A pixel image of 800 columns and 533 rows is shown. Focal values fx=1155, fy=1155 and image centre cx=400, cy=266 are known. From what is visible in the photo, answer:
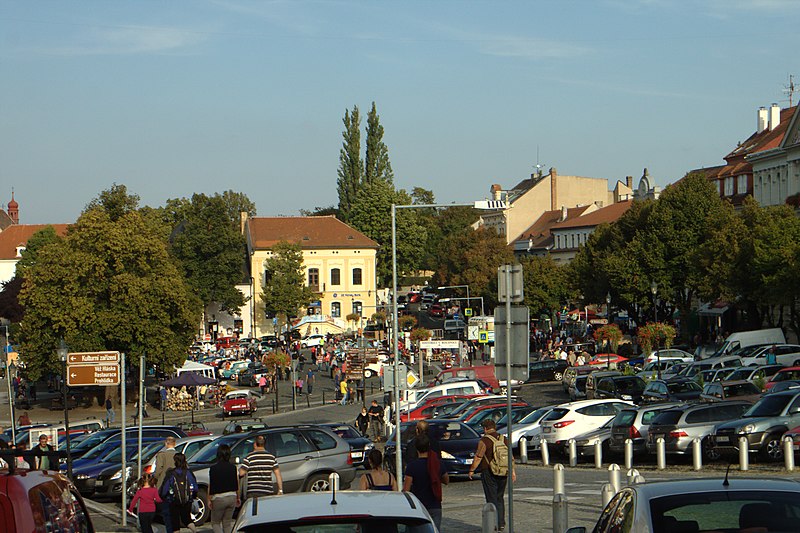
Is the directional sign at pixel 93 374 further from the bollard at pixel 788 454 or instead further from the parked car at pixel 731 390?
the parked car at pixel 731 390

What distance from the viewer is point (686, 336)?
3118 inches

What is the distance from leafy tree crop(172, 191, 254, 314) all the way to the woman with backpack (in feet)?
303

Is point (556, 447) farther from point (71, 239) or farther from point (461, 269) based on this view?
point (461, 269)

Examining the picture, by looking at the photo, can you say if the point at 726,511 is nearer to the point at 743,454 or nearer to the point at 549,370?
the point at 743,454

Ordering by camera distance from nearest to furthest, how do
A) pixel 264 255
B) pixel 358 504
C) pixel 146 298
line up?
pixel 358 504, pixel 146 298, pixel 264 255

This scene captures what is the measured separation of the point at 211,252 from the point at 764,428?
284ft

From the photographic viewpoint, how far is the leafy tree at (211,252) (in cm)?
10825

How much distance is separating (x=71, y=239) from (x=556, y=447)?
4218 centimetres

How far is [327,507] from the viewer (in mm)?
7066

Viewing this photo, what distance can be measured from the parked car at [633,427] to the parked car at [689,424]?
42 centimetres

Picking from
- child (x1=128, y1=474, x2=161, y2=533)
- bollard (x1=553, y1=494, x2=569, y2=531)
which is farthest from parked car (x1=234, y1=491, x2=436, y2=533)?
child (x1=128, y1=474, x2=161, y2=533)

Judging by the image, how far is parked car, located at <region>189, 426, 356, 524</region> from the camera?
21.2 metres

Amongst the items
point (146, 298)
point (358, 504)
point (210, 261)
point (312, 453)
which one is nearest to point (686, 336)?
point (146, 298)

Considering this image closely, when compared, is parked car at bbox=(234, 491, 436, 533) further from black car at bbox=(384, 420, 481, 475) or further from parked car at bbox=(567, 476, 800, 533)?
black car at bbox=(384, 420, 481, 475)
